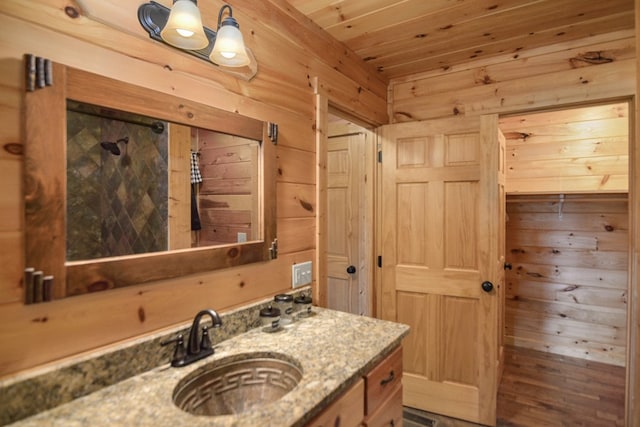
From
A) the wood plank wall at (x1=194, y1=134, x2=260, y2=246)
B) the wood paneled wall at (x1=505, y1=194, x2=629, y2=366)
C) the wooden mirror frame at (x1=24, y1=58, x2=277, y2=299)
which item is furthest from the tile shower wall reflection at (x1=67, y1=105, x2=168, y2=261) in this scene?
the wood paneled wall at (x1=505, y1=194, x2=629, y2=366)

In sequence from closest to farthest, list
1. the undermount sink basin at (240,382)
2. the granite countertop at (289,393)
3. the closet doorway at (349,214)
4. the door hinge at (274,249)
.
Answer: the granite countertop at (289,393) < the undermount sink basin at (240,382) < the door hinge at (274,249) < the closet doorway at (349,214)

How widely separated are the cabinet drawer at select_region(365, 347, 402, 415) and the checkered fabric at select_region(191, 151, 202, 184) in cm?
96

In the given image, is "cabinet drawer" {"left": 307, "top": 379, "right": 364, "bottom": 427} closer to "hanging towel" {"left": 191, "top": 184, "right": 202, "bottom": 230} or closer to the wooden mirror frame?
the wooden mirror frame

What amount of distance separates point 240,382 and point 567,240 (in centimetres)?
333

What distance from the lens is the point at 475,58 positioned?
2.33 m

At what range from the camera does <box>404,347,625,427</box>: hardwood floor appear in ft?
7.50

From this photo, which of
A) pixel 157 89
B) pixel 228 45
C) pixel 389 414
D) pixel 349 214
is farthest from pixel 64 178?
pixel 349 214

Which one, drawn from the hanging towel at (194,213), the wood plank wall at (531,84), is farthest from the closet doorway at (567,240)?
A: the hanging towel at (194,213)

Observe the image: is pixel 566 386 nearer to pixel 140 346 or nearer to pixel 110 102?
pixel 140 346

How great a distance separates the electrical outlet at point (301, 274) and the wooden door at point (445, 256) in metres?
0.94

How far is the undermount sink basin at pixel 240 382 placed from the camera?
43.2 inches

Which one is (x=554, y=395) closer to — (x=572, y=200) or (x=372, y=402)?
(x=572, y=200)

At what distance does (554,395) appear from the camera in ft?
8.44

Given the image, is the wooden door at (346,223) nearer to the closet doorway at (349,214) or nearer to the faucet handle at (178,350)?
the closet doorway at (349,214)
